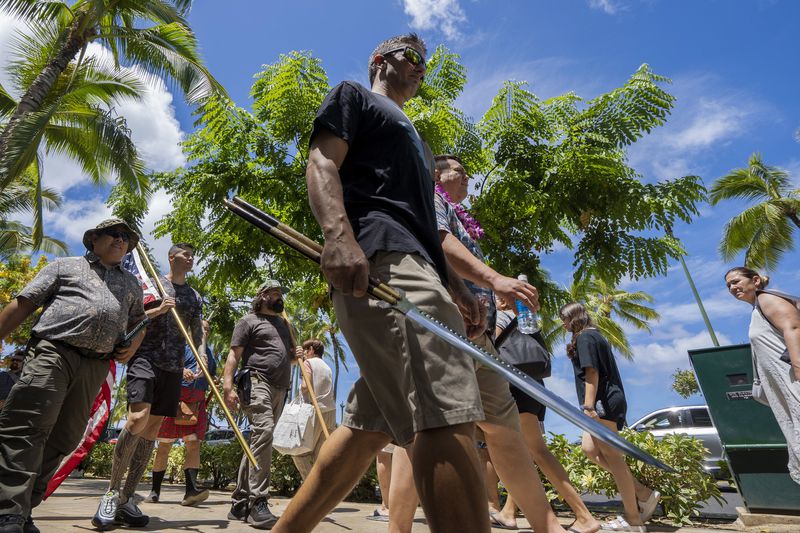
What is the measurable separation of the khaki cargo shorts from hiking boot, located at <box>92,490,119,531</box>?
9.54 feet

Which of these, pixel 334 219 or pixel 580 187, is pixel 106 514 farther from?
pixel 580 187

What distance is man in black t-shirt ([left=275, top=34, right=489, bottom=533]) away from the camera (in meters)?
1.49

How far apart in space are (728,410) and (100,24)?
14044 mm

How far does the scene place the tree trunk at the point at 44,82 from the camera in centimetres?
1079

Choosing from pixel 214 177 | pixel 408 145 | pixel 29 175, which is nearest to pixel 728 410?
pixel 408 145

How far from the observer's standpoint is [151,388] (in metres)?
4.41

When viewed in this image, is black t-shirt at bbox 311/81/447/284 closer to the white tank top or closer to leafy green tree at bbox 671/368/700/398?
the white tank top

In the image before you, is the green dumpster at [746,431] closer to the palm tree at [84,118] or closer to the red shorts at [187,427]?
the red shorts at [187,427]

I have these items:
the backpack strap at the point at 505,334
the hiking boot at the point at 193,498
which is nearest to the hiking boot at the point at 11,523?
the hiking boot at the point at 193,498

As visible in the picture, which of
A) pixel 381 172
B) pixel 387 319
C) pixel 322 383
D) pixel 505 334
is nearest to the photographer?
pixel 387 319

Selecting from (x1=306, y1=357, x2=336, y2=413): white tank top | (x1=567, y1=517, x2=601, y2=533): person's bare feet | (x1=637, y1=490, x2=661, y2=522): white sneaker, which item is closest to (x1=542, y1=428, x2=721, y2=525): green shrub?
(x1=637, y1=490, x2=661, y2=522): white sneaker

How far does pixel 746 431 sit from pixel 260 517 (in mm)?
4754

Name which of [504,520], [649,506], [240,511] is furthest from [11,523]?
[649,506]

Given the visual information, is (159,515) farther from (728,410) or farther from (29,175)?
(29,175)
